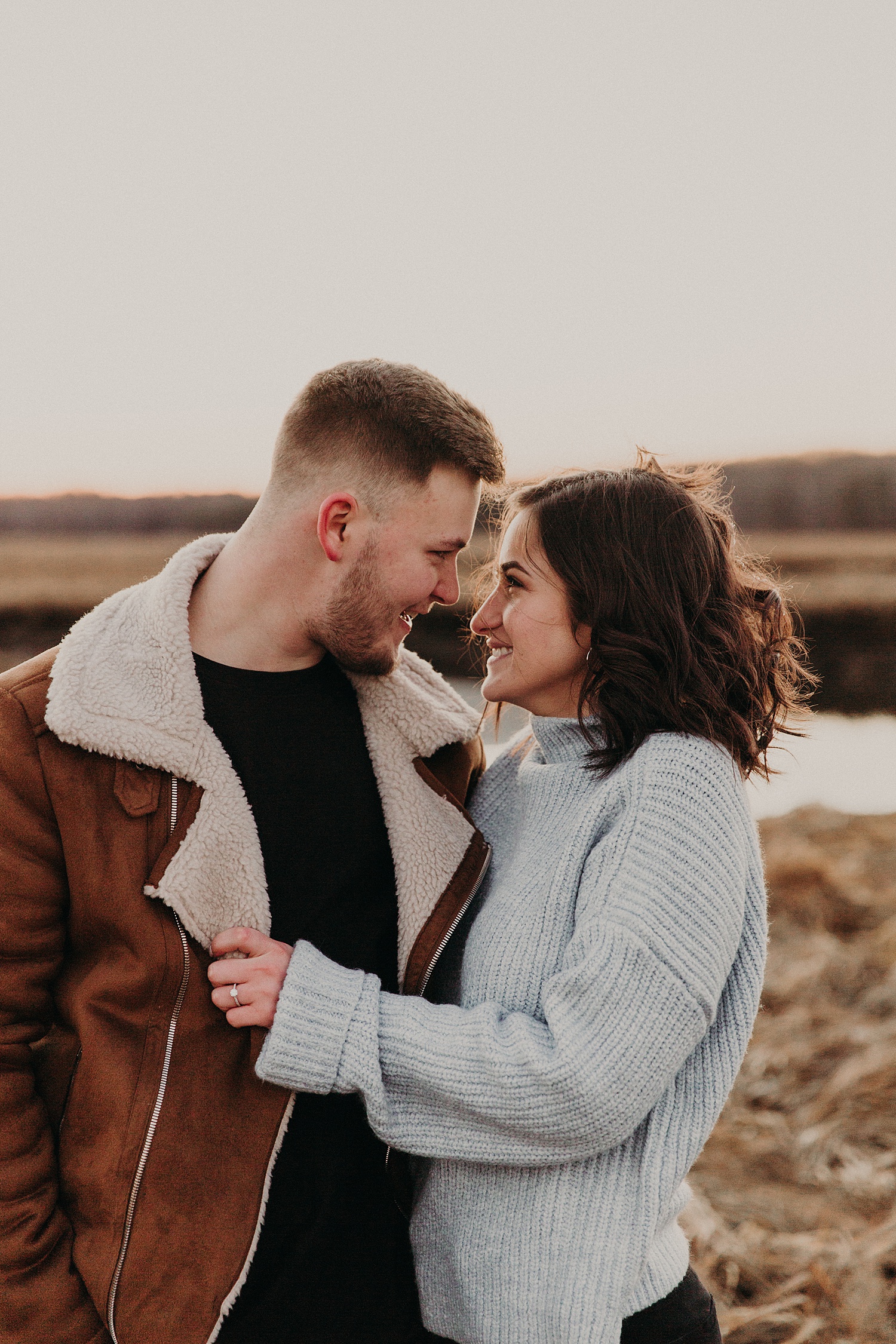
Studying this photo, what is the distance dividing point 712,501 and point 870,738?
44.7 ft

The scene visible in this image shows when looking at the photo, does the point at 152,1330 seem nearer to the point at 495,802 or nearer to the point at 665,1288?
the point at 665,1288

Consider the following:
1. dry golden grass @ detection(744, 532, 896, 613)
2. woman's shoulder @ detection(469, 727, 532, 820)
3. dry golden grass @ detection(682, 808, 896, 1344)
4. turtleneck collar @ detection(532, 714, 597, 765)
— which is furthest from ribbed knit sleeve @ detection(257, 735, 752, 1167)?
dry golden grass @ detection(744, 532, 896, 613)

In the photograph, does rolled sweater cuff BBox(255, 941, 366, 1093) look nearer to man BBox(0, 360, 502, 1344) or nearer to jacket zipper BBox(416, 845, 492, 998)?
man BBox(0, 360, 502, 1344)

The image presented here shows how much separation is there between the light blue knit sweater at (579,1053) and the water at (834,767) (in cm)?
499

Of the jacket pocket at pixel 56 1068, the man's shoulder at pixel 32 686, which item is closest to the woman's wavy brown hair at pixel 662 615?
the man's shoulder at pixel 32 686

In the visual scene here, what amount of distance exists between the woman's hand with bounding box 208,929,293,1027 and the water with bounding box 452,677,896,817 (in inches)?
200

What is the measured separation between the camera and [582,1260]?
5.58 ft

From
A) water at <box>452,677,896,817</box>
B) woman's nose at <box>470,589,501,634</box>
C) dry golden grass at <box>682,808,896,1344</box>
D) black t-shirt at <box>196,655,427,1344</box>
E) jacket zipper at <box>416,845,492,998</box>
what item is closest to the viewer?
black t-shirt at <box>196,655,427,1344</box>

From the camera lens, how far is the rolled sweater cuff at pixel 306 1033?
1.71 m

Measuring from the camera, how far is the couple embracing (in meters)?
1.71

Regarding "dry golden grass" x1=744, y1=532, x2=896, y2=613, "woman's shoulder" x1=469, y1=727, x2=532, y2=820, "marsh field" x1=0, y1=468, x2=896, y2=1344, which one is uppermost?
"woman's shoulder" x1=469, y1=727, x2=532, y2=820

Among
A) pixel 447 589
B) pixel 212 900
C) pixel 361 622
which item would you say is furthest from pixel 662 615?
pixel 212 900

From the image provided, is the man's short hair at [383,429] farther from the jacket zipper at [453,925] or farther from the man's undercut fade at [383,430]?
the jacket zipper at [453,925]

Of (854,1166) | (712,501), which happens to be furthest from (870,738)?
(712,501)
